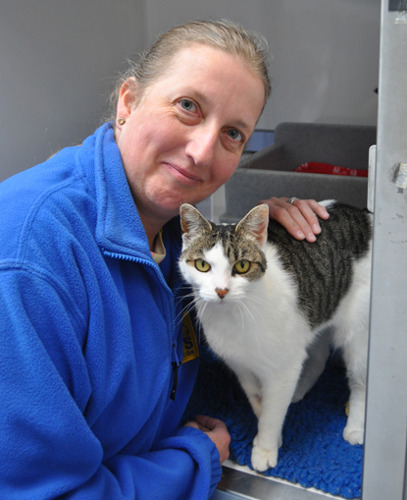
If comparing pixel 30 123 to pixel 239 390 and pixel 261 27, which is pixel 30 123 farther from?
pixel 239 390

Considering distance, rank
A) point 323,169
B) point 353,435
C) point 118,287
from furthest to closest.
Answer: point 323,169
point 353,435
point 118,287

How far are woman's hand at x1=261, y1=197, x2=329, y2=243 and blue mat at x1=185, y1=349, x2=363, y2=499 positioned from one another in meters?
0.38

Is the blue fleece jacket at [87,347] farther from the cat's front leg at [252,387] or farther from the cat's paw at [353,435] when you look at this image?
the cat's paw at [353,435]

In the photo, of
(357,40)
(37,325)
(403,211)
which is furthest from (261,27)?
(37,325)

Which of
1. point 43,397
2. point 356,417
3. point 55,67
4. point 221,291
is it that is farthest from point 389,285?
point 55,67

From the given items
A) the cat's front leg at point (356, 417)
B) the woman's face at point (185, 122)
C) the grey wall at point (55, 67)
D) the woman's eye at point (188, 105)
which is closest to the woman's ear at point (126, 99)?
the woman's face at point (185, 122)

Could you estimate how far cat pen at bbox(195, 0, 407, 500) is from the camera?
0.55m

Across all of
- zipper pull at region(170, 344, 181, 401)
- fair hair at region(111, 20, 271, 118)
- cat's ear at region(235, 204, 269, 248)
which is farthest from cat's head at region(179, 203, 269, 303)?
fair hair at region(111, 20, 271, 118)

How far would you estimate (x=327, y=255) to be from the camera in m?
1.12

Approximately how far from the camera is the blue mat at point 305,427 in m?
0.93

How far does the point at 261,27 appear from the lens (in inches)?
49.5

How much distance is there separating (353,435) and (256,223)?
18.7 inches

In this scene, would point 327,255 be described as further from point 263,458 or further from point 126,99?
point 126,99

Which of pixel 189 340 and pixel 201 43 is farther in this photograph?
pixel 189 340
